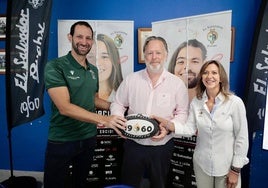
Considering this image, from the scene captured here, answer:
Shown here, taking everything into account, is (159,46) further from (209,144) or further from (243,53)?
(243,53)

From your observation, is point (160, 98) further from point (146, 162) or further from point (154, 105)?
point (146, 162)

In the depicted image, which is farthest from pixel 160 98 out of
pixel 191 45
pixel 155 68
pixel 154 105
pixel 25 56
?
pixel 25 56

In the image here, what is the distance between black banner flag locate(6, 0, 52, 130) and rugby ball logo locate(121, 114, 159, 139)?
3.41ft

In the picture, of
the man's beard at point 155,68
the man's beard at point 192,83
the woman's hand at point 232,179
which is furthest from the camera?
the man's beard at point 192,83

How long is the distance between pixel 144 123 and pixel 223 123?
559mm

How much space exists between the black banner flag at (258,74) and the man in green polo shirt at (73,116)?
1.25 metres

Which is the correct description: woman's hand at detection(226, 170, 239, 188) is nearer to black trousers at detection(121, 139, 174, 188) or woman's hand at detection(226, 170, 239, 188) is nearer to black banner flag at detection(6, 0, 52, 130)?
black trousers at detection(121, 139, 174, 188)

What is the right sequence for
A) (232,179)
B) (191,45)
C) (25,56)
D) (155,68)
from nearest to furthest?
(232,179) → (155,68) → (25,56) → (191,45)

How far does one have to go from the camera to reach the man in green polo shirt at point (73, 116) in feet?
6.62

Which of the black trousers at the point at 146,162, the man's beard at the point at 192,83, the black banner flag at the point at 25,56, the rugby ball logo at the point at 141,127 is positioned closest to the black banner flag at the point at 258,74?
the man's beard at the point at 192,83

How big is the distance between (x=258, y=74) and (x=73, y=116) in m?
1.69

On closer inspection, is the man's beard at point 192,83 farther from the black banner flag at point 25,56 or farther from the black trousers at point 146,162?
the black banner flag at point 25,56

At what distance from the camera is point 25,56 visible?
2297mm

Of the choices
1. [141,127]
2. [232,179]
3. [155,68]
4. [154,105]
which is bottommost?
[232,179]
